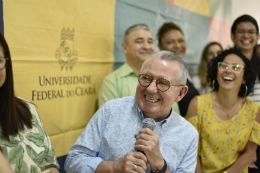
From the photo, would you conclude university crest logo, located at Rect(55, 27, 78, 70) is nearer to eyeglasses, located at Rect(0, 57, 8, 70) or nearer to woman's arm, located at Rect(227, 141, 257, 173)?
eyeglasses, located at Rect(0, 57, 8, 70)

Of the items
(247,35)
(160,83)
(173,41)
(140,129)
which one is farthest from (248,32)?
(140,129)

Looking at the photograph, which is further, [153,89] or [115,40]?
[115,40]

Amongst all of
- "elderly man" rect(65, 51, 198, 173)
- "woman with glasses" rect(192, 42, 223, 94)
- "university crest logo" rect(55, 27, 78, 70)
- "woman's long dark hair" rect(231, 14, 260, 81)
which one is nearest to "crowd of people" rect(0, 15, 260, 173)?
"elderly man" rect(65, 51, 198, 173)

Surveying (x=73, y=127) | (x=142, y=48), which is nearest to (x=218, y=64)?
(x=142, y=48)

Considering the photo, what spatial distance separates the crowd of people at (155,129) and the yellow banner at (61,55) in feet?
0.93

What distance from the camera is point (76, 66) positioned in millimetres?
2127

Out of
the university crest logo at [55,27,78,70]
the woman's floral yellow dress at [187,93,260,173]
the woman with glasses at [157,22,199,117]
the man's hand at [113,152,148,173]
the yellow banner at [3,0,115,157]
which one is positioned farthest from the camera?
the woman with glasses at [157,22,199,117]

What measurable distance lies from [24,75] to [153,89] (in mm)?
999

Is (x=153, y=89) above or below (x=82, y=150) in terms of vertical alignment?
above

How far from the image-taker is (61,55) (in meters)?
1.98

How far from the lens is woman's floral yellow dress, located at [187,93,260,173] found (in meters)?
2.07

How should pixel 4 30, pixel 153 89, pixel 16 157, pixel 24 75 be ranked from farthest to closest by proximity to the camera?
pixel 24 75 < pixel 4 30 < pixel 153 89 < pixel 16 157

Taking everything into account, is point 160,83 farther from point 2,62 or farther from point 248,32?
point 248,32

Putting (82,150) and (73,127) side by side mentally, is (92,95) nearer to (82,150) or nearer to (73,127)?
(73,127)
